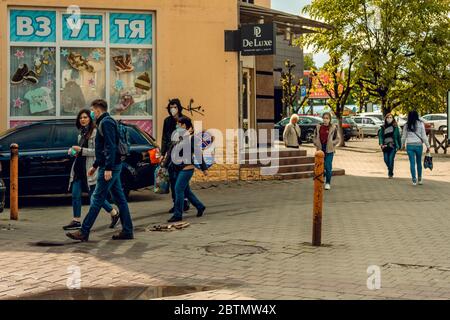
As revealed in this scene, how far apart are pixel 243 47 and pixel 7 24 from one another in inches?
213

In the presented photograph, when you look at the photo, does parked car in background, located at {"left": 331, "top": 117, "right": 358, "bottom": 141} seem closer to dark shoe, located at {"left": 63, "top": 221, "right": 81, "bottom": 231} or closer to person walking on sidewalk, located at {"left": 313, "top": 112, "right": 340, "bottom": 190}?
person walking on sidewalk, located at {"left": 313, "top": 112, "right": 340, "bottom": 190}

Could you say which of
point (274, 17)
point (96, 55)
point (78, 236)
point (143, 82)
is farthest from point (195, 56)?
point (78, 236)

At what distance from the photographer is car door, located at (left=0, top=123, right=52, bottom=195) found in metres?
12.9

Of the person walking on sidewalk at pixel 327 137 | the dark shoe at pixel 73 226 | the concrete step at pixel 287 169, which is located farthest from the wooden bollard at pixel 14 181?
the concrete step at pixel 287 169

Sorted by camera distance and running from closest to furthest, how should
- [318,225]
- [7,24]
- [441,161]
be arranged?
[318,225] < [7,24] < [441,161]

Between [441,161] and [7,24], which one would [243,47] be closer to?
[7,24]

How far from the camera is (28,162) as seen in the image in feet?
42.2

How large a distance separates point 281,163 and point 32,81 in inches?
264

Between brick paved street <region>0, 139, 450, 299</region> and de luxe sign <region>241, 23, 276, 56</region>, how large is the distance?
4054 millimetres

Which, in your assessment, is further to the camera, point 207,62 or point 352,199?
point 207,62

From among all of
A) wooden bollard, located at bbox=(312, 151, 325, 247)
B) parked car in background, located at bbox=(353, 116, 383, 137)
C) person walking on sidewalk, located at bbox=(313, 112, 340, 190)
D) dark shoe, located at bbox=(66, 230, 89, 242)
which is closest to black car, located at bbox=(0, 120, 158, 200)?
person walking on sidewalk, located at bbox=(313, 112, 340, 190)

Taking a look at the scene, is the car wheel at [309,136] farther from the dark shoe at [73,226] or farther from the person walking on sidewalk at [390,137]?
the dark shoe at [73,226]

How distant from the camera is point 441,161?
2572 cm
